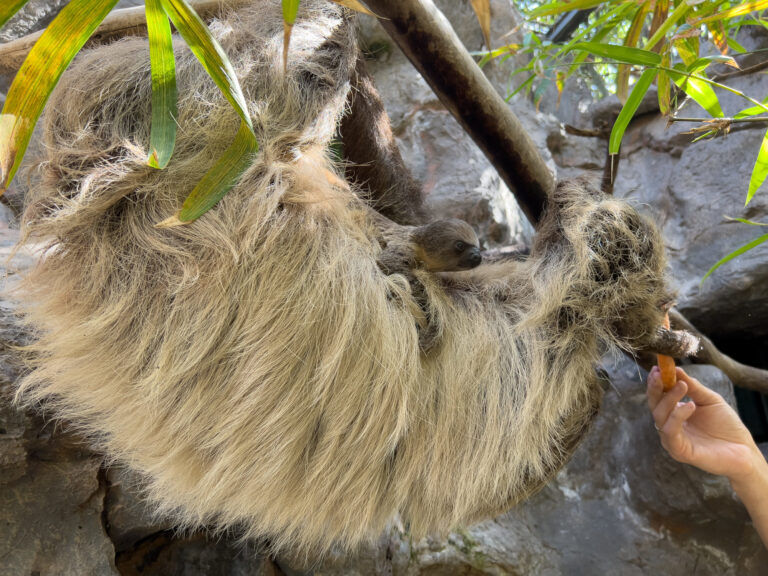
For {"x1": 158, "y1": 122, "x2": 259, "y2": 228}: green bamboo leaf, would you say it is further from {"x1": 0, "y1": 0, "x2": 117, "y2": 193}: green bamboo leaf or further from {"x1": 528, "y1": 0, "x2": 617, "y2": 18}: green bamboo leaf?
{"x1": 528, "y1": 0, "x2": 617, "y2": 18}: green bamboo leaf

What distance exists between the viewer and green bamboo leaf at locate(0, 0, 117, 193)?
0.73m

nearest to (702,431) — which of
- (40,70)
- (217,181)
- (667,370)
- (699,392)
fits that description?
(699,392)

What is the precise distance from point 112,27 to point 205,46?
2.92 ft

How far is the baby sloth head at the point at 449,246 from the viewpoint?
3.79ft

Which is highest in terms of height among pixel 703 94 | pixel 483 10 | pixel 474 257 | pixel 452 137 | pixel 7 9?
pixel 7 9

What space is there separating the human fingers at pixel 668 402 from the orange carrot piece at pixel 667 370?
15 mm

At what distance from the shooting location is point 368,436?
→ 1.14 m

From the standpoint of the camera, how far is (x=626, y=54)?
117cm

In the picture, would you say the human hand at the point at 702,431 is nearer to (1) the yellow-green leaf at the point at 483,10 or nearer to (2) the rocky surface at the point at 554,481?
(2) the rocky surface at the point at 554,481

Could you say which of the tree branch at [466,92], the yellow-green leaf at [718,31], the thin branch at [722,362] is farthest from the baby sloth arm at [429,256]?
the thin branch at [722,362]

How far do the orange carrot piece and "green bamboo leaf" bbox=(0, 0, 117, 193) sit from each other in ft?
4.25

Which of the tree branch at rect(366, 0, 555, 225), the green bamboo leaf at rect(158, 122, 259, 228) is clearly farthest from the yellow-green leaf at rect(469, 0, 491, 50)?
the green bamboo leaf at rect(158, 122, 259, 228)

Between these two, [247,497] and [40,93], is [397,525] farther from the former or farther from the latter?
[40,93]

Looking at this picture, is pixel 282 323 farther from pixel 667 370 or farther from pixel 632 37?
pixel 632 37
